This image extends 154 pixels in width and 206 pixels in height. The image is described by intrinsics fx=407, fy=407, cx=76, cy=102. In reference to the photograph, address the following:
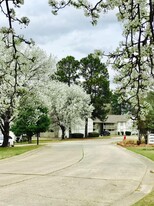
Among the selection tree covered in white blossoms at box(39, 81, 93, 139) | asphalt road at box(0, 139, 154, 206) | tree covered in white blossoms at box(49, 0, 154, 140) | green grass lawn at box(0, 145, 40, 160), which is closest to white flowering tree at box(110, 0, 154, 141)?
tree covered in white blossoms at box(49, 0, 154, 140)

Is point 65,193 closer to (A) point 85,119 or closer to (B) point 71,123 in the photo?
(B) point 71,123

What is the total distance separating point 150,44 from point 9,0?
7.67 ft

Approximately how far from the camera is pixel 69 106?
62312mm

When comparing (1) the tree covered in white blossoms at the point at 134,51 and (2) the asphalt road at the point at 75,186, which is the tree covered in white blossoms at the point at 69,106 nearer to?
(2) the asphalt road at the point at 75,186

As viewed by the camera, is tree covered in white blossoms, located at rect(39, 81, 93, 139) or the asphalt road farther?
tree covered in white blossoms, located at rect(39, 81, 93, 139)

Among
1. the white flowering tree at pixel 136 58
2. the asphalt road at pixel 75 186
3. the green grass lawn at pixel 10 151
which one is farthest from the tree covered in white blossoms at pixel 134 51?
the green grass lawn at pixel 10 151

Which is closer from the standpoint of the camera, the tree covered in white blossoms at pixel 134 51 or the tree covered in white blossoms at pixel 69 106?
the tree covered in white blossoms at pixel 134 51

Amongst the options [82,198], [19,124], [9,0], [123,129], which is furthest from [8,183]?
[123,129]

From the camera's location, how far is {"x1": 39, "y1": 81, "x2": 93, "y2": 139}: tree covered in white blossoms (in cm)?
6106

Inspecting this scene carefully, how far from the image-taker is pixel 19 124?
149 feet

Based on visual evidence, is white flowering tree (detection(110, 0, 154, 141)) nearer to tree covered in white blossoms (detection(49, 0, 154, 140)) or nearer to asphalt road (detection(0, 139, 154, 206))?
tree covered in white blossoms (detection(49, 0, 154, 140))

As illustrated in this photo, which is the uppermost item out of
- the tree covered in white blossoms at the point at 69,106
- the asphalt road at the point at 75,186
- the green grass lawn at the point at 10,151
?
the tree covered in white blossoms at the point at 69,106

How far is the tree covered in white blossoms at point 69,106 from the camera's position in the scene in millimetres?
61062

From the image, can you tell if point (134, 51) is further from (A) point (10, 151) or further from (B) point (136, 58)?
(A) point (10, 151)
